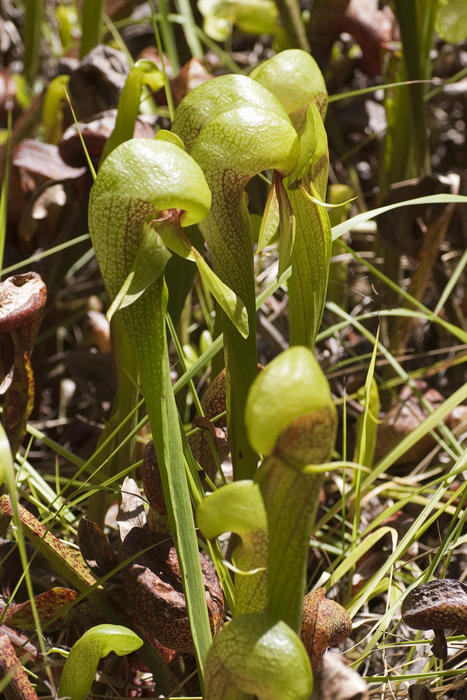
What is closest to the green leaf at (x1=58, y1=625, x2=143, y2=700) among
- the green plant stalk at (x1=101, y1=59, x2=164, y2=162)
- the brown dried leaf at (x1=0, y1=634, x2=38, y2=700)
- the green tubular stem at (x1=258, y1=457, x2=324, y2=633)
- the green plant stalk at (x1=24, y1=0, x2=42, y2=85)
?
the brown dried leaf at (x1=0, y1=634, x2=38, y2=700)

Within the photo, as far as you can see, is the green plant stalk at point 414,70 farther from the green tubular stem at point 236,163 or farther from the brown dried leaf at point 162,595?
the brown dried leaf at point 162,595

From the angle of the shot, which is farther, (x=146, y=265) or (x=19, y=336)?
(x=19, y=336)

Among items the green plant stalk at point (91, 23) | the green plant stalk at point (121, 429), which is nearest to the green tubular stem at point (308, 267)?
the green plant stalk at point (121, 429)

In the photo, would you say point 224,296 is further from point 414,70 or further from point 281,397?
point 414,70

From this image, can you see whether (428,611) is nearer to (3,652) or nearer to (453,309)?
(3,652)

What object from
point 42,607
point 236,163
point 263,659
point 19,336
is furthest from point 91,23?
point 263,659

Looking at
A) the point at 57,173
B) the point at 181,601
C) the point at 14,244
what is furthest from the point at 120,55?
the point at 181,601
